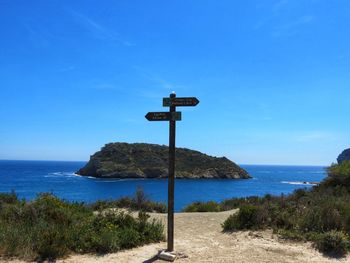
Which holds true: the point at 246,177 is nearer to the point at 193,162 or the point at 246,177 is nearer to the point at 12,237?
the point at 193,162

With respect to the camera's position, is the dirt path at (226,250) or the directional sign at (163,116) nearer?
the dirt path at (226,250)

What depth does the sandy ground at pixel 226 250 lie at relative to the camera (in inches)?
328

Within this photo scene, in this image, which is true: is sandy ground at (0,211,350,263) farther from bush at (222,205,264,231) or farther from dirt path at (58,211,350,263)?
bush at (222,205,264,231)

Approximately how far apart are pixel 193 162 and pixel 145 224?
11575cm

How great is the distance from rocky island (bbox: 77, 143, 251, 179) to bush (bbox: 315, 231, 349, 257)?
4050 inches

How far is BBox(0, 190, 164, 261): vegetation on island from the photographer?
8227mm

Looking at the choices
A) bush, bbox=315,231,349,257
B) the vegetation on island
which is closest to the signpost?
the vegetation on island

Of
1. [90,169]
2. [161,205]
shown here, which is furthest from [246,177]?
[161,205]

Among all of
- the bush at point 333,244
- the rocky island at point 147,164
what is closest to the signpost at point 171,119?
the bush at point 333,244

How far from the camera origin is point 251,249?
30.1 feet

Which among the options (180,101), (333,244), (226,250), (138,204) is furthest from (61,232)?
(138,204)

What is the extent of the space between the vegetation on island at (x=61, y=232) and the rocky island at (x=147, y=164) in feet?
331

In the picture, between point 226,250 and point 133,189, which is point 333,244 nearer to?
point 226,250

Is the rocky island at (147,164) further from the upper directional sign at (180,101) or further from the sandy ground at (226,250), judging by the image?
the upper directional sign at (180,101)
